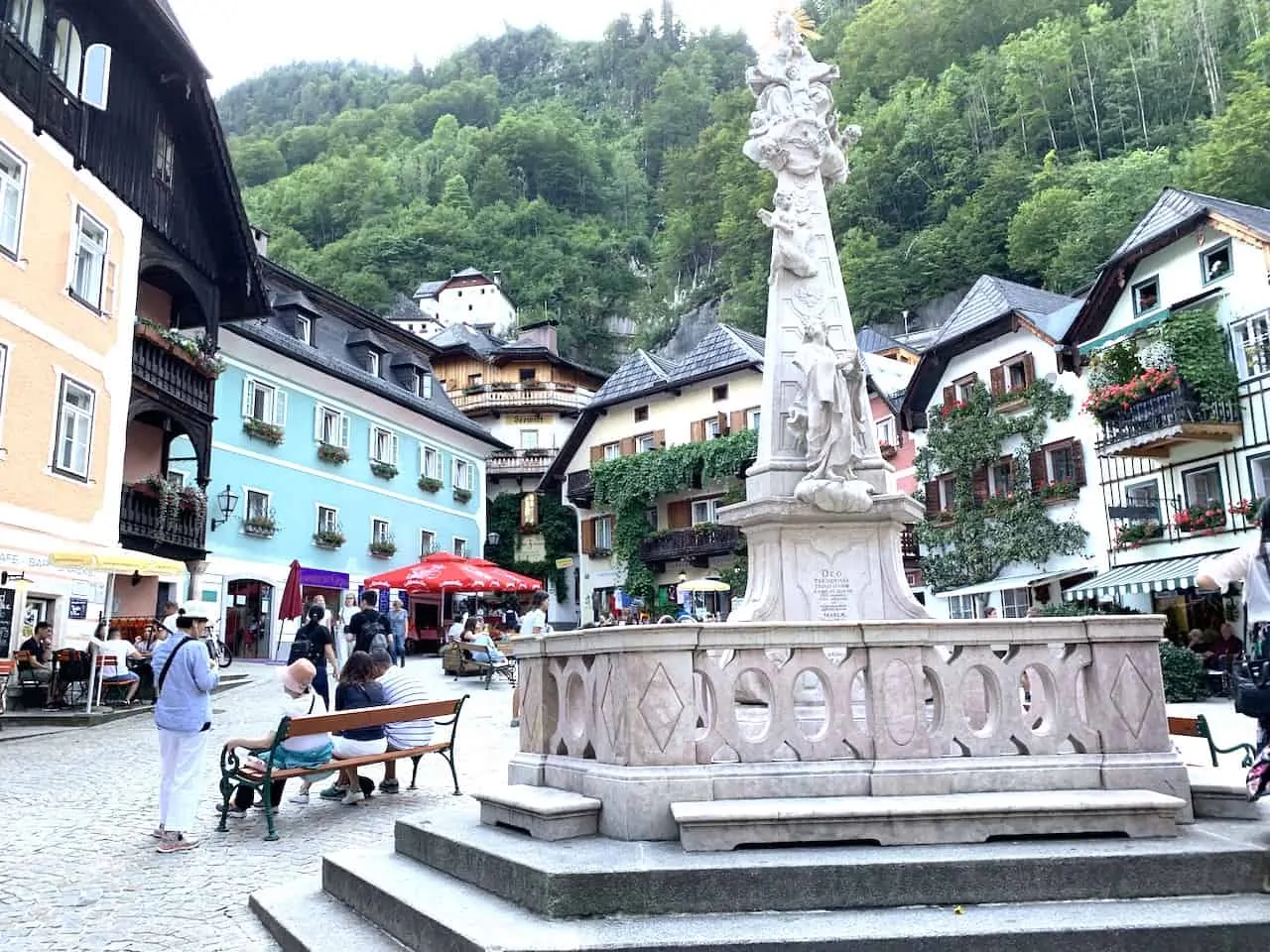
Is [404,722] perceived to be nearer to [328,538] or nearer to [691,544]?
[328,538]

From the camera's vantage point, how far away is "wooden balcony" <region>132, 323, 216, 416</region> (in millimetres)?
21016

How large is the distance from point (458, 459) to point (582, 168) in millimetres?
54733

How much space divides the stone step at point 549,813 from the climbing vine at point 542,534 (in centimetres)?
4263

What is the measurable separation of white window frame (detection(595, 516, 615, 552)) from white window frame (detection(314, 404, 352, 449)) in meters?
13.0

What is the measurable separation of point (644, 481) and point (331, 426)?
1248cm

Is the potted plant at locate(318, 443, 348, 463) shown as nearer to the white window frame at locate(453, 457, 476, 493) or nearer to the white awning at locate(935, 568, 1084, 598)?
the white window frame at locate(453, 457, 476, 493)

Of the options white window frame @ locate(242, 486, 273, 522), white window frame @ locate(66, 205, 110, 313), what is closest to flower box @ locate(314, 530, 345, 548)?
white window frame @ locate(242, 486, 273, 522)

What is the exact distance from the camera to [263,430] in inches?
1224

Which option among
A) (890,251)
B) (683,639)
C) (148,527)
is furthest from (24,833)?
(890,251)

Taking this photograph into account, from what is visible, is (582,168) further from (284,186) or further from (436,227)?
(284,186)

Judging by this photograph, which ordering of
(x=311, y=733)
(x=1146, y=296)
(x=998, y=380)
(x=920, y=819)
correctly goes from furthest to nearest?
1. (x=998, y=380)
2. (x=1146, y=296)
3. (x=311, y=733)
4. (x=920, y=819)

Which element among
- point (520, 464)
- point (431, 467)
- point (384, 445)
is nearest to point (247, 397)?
point (384, 445)

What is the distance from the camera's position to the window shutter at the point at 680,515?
41.5 metres

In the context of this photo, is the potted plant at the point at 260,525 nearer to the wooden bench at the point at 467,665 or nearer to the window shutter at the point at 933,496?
the wooden bench at the point at 467,665
